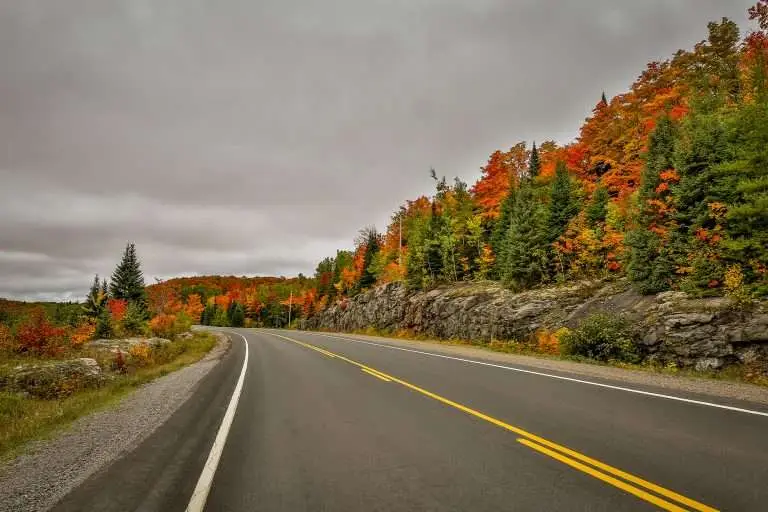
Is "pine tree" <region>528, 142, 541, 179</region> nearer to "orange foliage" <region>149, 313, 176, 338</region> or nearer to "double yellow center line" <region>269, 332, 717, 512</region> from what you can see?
"orange foliage" <region>149, 313, 176, 338</region>

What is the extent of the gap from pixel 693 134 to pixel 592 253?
9.06 meters

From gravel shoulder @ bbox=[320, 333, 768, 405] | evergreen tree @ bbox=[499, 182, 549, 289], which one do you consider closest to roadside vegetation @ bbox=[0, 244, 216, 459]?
gravel shoulder @ bbox=[320, 333, 768, 405]

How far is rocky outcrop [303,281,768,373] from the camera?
494 inches

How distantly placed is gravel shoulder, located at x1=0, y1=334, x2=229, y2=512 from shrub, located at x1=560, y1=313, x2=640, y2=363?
14.0 m

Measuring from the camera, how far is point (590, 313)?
18.8m

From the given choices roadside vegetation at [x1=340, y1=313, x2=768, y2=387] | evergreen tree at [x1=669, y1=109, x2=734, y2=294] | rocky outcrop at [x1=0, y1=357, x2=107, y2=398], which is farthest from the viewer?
evergreen tree at [x1=669, y1=109, x2=734, y2=294]

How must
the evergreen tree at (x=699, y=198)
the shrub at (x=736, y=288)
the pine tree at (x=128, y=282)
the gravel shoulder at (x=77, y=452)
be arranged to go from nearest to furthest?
the gravel shoulder at (x=77, y=452), the shrub at (x=736, y=288), the evergreen tree at (x=699, y=198), the pine tree at (x=128, y=282)

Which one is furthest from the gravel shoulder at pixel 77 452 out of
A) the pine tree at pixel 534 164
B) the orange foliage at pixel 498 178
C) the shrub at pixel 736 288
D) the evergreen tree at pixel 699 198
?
the pine tree at pixel 534 164

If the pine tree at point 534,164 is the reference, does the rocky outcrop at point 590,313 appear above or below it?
below

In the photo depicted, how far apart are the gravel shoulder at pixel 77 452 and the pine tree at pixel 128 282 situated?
163 feet

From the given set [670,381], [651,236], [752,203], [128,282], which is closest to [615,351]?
[670,381]

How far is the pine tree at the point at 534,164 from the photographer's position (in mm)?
42500

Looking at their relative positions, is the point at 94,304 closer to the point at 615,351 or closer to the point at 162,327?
the point at 162,327

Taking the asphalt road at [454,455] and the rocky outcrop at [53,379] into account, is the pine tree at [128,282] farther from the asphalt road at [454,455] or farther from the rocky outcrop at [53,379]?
the asphalt road at [454,455]
